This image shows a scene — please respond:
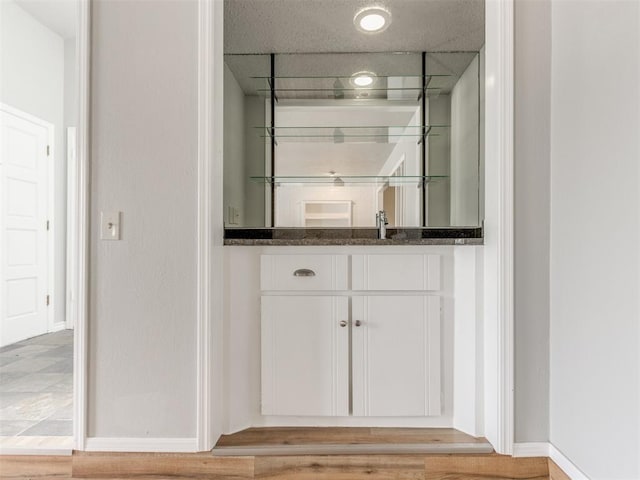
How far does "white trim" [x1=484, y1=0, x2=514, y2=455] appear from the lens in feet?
4.89

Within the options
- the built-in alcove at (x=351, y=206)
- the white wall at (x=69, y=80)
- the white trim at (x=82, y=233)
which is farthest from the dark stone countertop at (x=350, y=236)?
the white wall at (x=69, y=80)

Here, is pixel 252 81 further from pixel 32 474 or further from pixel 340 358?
pixel 32 474

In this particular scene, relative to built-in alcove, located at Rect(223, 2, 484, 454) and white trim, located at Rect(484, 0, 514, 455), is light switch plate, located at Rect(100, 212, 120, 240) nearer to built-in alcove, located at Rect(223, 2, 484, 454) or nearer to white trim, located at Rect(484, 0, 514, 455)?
built-in alcove, located at Rect(223, 2, 484, 454)

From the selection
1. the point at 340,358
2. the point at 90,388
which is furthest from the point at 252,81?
the point at 90,388

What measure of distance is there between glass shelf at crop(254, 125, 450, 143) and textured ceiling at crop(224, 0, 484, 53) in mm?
477

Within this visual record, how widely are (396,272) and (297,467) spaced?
90 cm

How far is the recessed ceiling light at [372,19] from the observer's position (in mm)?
2033

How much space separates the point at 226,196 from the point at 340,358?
3.15 ft

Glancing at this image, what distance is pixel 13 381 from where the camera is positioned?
7.29ft

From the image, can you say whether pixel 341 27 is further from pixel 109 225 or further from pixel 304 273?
pixel 109 225

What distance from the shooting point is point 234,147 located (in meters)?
2.05

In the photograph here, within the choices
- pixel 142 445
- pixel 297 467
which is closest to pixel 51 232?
pixel 142 445

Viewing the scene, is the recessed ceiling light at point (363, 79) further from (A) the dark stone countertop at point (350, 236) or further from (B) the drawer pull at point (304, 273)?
(B) the drawer pull at point (304, 273)

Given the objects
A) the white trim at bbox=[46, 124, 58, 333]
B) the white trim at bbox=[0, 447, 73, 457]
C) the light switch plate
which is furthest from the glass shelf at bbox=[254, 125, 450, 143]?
the white trim at bbox=[46, 124, 58, 333]
